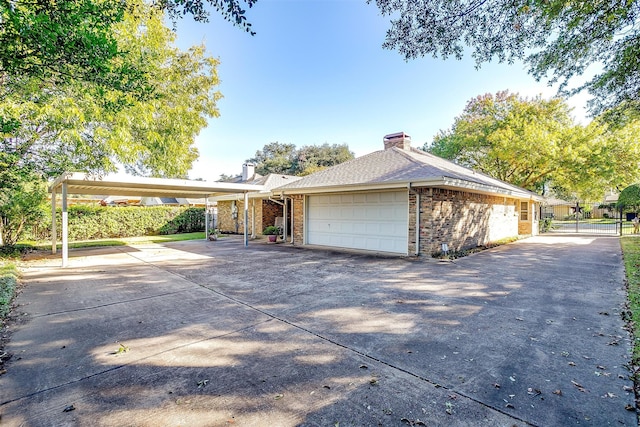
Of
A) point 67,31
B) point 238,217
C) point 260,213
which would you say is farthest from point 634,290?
point 238,217

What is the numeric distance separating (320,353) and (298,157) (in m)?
40.6

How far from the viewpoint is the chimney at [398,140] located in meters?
14.5

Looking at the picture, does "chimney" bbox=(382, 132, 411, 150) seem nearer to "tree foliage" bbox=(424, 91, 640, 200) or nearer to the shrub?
"tree foliage" bbox=(424, 91, 640, 200)

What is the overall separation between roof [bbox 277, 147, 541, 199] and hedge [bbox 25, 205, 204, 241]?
991 centimetres

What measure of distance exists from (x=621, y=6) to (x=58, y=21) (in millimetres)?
8951

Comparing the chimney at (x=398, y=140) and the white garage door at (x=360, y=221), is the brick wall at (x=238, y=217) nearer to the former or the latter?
the white garage door at (x=360, y=221)

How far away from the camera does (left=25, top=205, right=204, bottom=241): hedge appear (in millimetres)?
14997

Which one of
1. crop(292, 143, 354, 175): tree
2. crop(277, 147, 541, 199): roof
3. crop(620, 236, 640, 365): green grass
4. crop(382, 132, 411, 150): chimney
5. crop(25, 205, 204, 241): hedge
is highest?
crop(292, 143, 354, 175): tree

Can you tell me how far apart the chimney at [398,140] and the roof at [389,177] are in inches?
49.1

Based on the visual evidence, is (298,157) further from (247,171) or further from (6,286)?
(6,286)

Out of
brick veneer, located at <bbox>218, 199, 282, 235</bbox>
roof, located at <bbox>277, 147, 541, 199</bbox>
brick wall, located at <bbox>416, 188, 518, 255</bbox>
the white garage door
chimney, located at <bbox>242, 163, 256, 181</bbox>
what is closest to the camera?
roof, located at <bbox>277, 147, 541, 199</bbox>

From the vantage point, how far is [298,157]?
140 feet

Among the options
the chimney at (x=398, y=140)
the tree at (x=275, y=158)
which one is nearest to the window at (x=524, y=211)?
the chimney at (x=398, y=140)

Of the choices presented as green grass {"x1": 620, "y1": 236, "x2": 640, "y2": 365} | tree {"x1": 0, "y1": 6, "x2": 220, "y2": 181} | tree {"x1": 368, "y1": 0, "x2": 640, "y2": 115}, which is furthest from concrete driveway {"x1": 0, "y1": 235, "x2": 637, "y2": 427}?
tree {"x1": 368, "y1": 0, "x2": 640, "y2": 115}
